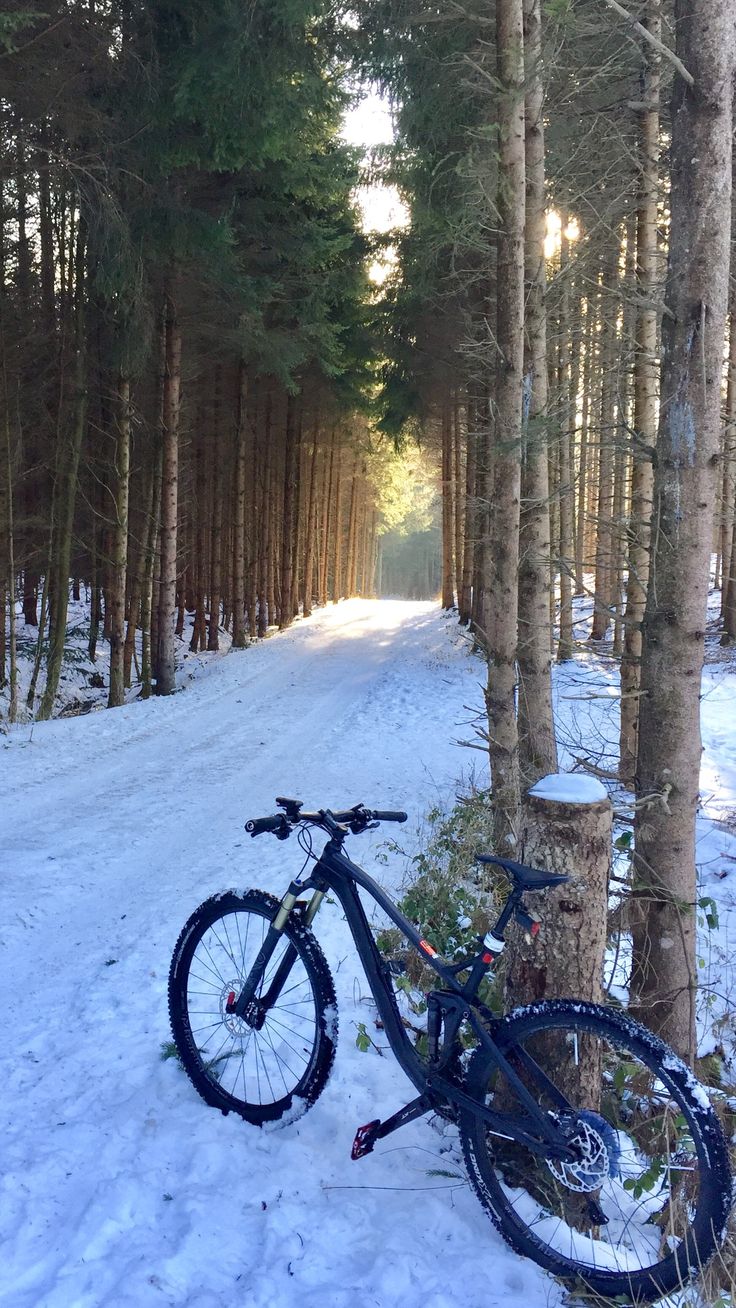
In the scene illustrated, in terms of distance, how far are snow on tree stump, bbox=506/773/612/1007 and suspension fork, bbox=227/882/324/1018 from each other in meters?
0.85

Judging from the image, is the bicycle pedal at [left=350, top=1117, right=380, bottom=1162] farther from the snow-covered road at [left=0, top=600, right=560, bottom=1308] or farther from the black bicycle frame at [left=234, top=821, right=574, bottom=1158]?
the black bicycle frame at [left=234, top=821, right=574, bottom=1158]

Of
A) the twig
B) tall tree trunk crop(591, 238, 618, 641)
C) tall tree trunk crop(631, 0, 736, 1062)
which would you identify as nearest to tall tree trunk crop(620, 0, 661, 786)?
tall tree trunk crop(591, 238, 618, 641)

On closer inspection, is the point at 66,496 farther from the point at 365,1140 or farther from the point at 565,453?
the point at 365,1140

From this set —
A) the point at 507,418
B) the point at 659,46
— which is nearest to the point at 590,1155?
the point at 659,46

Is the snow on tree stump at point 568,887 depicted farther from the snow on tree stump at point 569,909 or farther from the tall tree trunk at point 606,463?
the tall tree trunk at point 606,463

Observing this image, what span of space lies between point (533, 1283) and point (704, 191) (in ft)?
13.9

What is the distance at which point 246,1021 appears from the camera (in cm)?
323

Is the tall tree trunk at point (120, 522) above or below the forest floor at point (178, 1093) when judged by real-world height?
above

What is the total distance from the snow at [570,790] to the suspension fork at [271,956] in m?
0.97

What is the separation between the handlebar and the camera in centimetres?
301

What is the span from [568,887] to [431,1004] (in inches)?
25.8

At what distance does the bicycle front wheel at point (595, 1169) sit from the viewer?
2254 mm

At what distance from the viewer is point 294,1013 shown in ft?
12.3

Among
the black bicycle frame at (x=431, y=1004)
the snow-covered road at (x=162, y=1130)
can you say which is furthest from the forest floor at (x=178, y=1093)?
the black bicycle frame at (x=431, y=1004)
